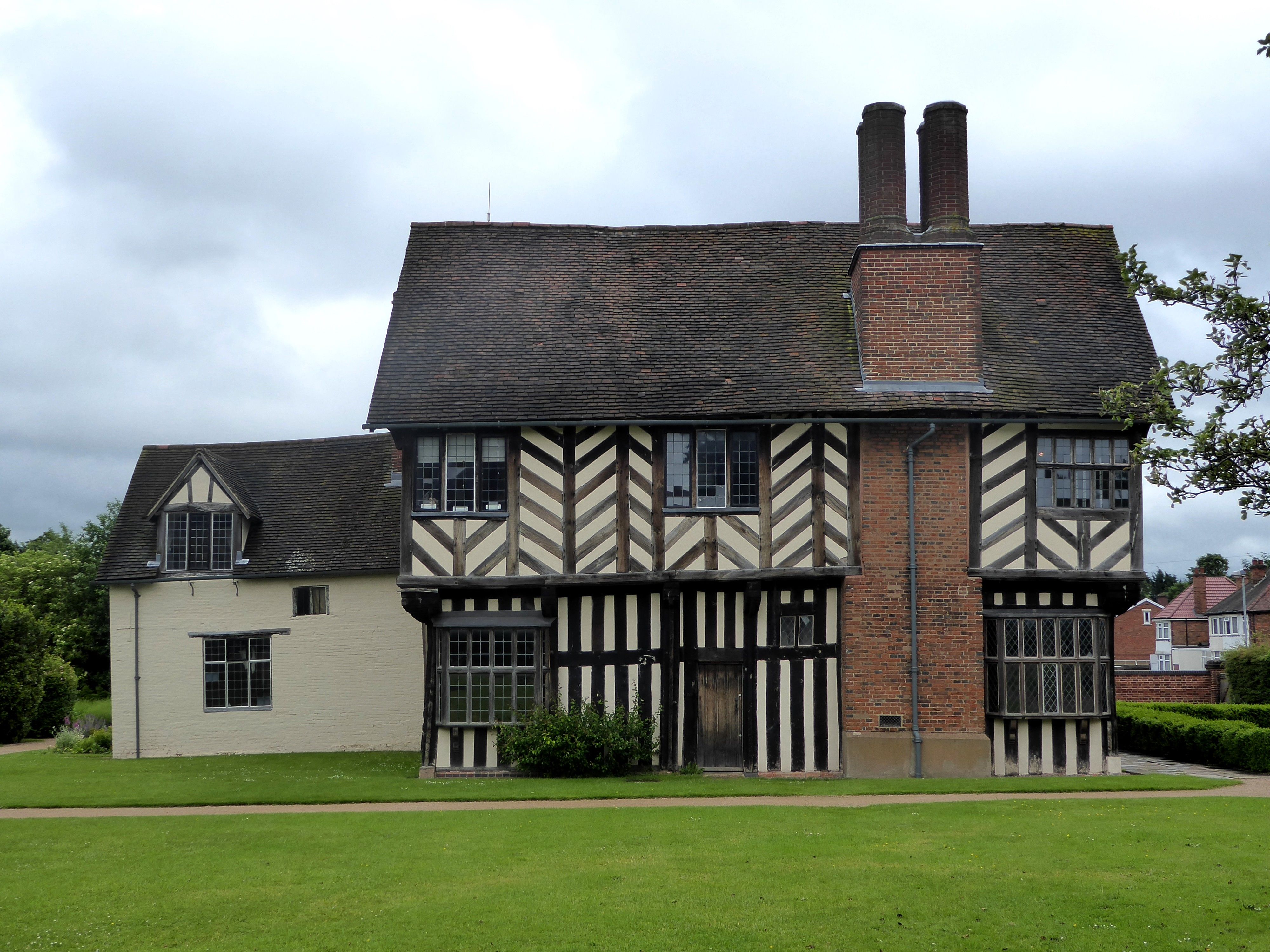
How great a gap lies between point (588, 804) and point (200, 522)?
1386 cm

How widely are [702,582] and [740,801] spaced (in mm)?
3821

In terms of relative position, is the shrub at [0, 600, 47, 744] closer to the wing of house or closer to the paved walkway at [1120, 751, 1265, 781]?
the wing of house

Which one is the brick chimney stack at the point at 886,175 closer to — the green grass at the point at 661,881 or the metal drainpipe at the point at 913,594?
the metal drainpipe at the point at 913,594

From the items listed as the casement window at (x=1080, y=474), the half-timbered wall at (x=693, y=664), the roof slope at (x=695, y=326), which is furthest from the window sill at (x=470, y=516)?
the casement window at (x=1080, y=474)

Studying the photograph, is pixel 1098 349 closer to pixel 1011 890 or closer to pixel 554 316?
pixel 554 316

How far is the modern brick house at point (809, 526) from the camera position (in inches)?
689

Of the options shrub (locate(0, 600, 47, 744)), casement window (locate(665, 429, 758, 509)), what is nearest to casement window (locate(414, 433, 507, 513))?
casement window (locate(665, 429, 758, 509))

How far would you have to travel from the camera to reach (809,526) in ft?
58.3

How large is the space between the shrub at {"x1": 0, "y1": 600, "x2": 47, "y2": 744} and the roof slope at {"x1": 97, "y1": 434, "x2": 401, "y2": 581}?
4775 millimetres

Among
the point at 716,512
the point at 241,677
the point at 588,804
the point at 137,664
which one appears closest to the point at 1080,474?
the point at 716,512

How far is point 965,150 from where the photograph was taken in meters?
19.0

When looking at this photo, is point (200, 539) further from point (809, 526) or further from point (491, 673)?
point (809, 526)

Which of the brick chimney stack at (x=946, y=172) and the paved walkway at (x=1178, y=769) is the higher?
the brick chimney stack at (x=946, y=172)

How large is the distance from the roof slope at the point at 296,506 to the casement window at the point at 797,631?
9.62 m
